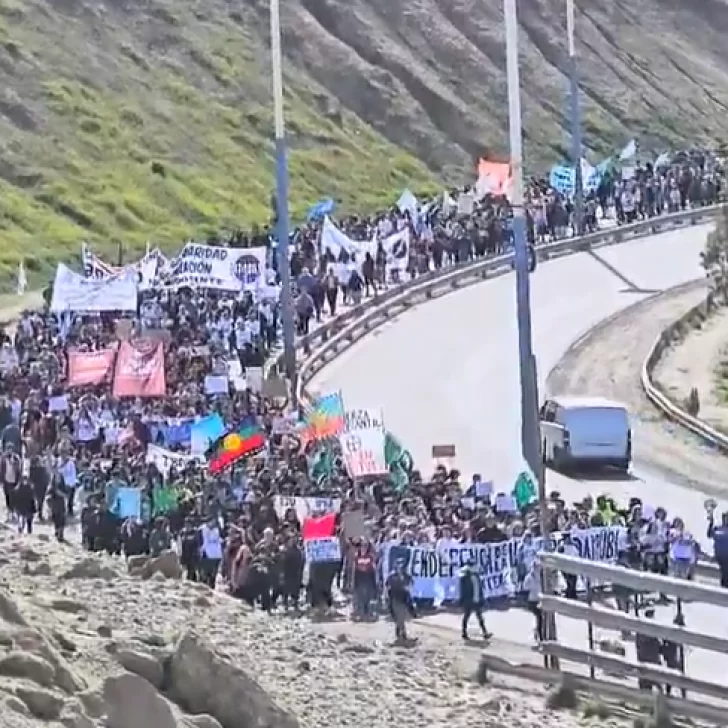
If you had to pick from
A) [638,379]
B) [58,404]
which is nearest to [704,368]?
[638,379]

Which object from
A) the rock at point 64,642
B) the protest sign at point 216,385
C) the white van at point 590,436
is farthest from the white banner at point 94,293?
the rock at point 64,642

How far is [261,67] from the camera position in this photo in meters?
68.2

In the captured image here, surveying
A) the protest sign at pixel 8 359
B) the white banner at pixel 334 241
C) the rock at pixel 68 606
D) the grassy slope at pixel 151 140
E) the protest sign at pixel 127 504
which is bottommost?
the rock at pixel 68 606

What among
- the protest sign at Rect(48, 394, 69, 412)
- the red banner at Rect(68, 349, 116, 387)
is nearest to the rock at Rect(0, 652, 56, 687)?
the protest sign at Rect(48, 394, 69, 412)

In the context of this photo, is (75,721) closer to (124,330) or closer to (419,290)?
(124,330)

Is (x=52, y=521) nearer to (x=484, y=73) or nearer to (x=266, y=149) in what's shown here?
(x=266, y=149)

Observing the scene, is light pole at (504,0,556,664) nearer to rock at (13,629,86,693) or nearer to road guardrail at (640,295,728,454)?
road guardrail at (640,295,728,454)

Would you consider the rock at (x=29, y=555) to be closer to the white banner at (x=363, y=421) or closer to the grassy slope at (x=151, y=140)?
the white banner at (x=363, y=421)

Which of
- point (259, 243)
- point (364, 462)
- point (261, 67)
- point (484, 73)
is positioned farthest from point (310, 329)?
point (484, 73)

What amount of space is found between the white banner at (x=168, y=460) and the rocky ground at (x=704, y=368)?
16.4 metres

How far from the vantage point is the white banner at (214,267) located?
116ft

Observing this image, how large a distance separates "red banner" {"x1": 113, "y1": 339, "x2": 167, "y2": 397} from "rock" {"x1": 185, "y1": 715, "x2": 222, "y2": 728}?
55.6 feet

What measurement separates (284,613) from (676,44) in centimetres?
6757

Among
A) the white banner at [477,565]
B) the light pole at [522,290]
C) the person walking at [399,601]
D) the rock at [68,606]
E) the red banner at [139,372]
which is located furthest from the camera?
the red banner at [139,372]
